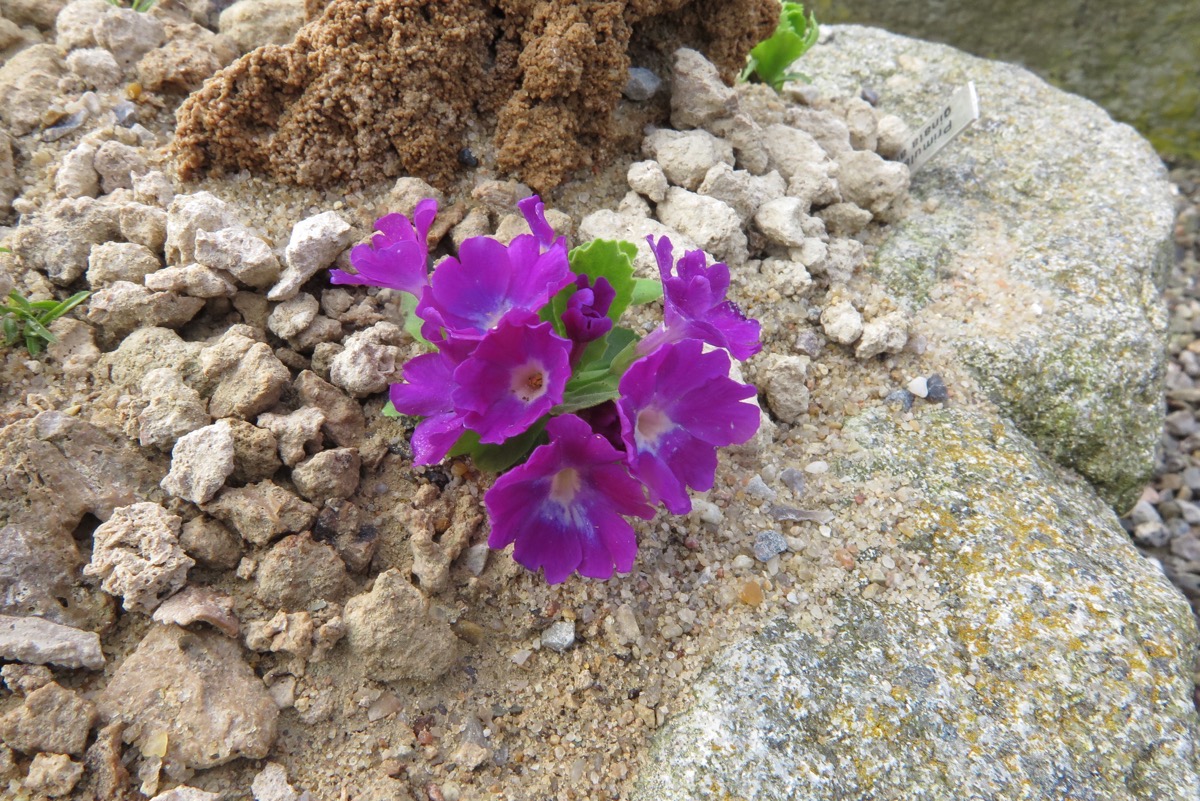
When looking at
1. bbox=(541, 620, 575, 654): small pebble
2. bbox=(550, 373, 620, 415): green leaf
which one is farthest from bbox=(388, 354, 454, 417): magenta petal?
bbox=(541, 620, 575, 654): small pebble

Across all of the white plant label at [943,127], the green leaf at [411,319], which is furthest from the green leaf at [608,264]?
the white plant label at [943,127]

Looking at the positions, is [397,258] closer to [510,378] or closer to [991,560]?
[510,378]

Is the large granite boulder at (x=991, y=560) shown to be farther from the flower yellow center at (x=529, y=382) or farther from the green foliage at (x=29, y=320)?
the green foliage at (x=29, y=320)

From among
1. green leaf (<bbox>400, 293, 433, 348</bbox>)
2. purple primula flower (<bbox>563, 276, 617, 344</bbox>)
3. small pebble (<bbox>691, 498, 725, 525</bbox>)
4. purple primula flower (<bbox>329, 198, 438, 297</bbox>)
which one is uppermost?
purple primula flower (<bbox>563, 276, 617, 344</bbox>)

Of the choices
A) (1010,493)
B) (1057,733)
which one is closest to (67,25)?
(1010,493)

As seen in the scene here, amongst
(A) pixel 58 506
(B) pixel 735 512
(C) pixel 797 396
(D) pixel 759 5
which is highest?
(D) pixel 759 5

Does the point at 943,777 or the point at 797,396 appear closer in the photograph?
the point at 943,777

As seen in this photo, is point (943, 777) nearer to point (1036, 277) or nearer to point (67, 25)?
point (1036, 277)

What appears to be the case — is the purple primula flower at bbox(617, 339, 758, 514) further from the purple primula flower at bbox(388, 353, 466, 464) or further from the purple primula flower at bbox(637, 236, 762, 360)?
the purple primula flower at bbox(388, 353, 466, 464)
